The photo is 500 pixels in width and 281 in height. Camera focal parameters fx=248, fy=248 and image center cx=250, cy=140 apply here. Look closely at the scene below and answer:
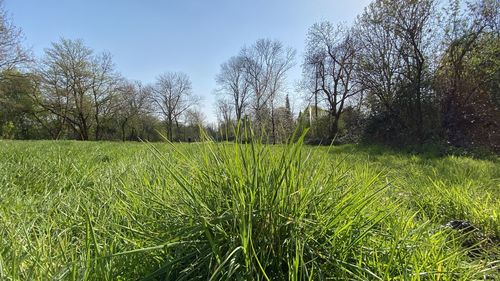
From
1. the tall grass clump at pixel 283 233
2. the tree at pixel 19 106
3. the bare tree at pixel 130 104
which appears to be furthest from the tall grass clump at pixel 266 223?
the bare tree at pixel 130 104

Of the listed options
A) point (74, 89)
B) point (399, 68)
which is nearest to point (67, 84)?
point (74, 89)

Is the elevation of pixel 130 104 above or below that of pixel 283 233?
above

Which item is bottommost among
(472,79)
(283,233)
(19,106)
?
(283,233)

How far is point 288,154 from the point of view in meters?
1.27

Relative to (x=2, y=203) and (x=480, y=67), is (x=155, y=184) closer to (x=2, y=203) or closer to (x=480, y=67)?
(x=2, y=203)

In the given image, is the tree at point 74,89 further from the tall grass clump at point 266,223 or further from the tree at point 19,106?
the tall grass clump at point 266,223

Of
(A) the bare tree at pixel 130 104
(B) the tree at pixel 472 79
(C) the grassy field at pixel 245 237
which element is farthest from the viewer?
(A) the bare tree at pixel 130 104

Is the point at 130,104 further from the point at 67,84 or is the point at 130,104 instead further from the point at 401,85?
the point at 401,85

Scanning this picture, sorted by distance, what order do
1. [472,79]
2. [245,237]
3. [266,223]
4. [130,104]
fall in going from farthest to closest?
A: [130,104] < [472,79] < [266,223] < [245,237]

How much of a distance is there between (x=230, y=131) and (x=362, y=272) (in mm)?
1041

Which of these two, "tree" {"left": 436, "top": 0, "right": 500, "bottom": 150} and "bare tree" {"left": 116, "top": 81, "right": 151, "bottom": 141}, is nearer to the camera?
"tree" {"left": 436, "top": 0, "right": 500, "bottom": 150}

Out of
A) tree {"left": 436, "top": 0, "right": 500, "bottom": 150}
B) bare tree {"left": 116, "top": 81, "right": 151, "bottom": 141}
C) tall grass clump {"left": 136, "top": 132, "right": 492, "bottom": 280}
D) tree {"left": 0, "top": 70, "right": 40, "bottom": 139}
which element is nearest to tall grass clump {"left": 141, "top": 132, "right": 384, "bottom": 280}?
tall grass clump {"left": 136, "top": 132, "right": 492, "bottom": 280}

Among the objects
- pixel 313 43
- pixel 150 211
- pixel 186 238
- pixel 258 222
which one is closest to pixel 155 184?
pixel 150 211

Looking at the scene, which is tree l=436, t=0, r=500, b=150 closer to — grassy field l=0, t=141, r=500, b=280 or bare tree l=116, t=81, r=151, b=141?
grassy field l=0, t=141, r=500, b=280
